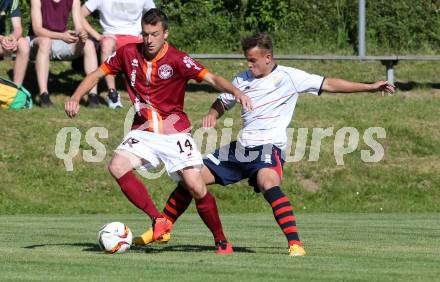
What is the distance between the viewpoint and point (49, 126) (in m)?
17.0

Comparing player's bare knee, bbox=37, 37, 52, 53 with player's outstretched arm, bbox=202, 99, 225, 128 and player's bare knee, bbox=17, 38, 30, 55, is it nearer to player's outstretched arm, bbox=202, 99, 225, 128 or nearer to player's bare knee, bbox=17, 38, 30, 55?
player's bare knee, bbox=17, 38, 30, 55

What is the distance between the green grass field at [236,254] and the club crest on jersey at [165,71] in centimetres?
141

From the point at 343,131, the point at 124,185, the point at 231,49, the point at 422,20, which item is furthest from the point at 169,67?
the point at 422,20

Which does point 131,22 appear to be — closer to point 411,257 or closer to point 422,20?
point 422,20

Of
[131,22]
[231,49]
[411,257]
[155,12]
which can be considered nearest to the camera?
[411,257]

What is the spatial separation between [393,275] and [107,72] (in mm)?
Result: 3287

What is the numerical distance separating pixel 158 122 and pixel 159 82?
0.32 m

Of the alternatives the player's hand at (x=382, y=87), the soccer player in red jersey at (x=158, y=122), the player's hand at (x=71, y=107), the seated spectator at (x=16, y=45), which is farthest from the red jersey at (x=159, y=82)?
the seated spectator at (x=16, y=45)

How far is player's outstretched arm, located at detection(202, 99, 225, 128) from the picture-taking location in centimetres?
895

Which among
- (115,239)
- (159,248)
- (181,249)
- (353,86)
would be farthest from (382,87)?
(115,239)

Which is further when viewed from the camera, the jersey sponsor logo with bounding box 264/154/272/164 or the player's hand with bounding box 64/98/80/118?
the jersey sponsor logo with bounding box 264/154/272/164

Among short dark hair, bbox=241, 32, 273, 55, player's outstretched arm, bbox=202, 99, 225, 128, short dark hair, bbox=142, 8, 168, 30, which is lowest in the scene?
player's outstretched arm, bbox=202, 99, 225, 128

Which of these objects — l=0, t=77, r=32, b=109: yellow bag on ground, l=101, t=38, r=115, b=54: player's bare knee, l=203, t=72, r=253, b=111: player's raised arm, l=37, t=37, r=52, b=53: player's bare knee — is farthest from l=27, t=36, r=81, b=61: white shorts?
l=203, t=72, r=253, b=111: player's raised arm

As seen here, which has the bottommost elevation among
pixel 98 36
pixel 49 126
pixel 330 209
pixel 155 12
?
pixel 330 209
